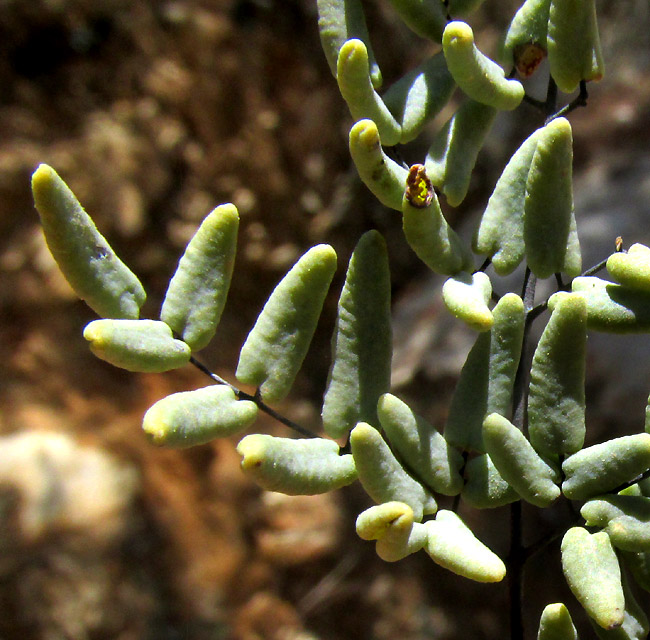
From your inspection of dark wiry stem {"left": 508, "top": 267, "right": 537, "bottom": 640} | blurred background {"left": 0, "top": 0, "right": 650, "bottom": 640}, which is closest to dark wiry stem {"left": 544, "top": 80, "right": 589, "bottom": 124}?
dark wiry stem {"left": 508, "top": 267, "right": 537, "bottom": 640}

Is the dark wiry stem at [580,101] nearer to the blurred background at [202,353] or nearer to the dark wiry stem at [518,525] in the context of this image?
the dark wiry stem at [518,525]

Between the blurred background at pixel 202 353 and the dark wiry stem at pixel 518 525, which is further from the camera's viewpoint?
the blurred background at pixel 202 353

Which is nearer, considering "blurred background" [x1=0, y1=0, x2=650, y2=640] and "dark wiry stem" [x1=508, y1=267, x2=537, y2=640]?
"dark wiry stem" [x1=508, y1=267, x2=537, y2=640]

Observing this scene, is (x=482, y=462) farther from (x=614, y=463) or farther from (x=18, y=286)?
(x=18, y=286)

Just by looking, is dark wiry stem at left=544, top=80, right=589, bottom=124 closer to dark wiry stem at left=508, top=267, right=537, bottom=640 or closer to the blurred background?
dark wiry stem at left=508, top=267, right=537, bottom=640

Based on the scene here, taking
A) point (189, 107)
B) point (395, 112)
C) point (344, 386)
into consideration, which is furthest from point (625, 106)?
point (344, 386)

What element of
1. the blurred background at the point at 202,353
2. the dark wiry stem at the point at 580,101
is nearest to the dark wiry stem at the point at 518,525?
the dark wiry stem at the point at 580,101

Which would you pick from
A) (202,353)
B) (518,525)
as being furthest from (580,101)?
(202,353)

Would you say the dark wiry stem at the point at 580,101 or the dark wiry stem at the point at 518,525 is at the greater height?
the dark wiry stem at the point at 580,101
